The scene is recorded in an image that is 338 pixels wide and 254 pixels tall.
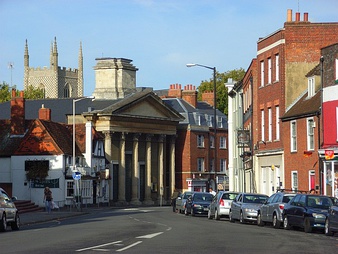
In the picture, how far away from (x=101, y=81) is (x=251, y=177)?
2248 inches

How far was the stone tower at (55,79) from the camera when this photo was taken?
179750mm

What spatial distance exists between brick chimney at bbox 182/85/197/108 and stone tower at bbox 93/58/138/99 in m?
8.69

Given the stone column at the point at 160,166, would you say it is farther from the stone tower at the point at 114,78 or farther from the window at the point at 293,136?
the window at the point at 293,136

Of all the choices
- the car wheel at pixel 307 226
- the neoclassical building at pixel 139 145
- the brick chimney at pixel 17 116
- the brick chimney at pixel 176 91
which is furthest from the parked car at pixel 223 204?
the brick chimney at pixel 176 91

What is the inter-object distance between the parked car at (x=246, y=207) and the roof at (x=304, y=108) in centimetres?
796

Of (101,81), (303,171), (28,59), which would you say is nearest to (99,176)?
(101,81)

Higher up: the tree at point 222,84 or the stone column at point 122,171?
the tree at point 222,84

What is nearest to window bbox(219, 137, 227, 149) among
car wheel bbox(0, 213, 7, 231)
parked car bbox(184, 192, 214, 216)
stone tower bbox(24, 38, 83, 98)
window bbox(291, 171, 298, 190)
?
stone tower bbox(24, 38, 83, 98)

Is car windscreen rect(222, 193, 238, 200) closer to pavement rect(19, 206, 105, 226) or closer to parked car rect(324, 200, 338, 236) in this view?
pavement rect(19, 206, 105, 226)

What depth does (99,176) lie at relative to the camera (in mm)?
93750

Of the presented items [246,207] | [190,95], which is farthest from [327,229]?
[190,95]

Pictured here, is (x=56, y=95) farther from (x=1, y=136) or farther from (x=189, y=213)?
(x=189, y=213)

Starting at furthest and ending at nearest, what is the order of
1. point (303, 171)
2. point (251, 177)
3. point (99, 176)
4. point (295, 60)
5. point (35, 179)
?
point (99, 176), point (35, 179), point (251, 177), point (295, 60), point (303, 171)

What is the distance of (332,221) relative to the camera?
30.5 m
